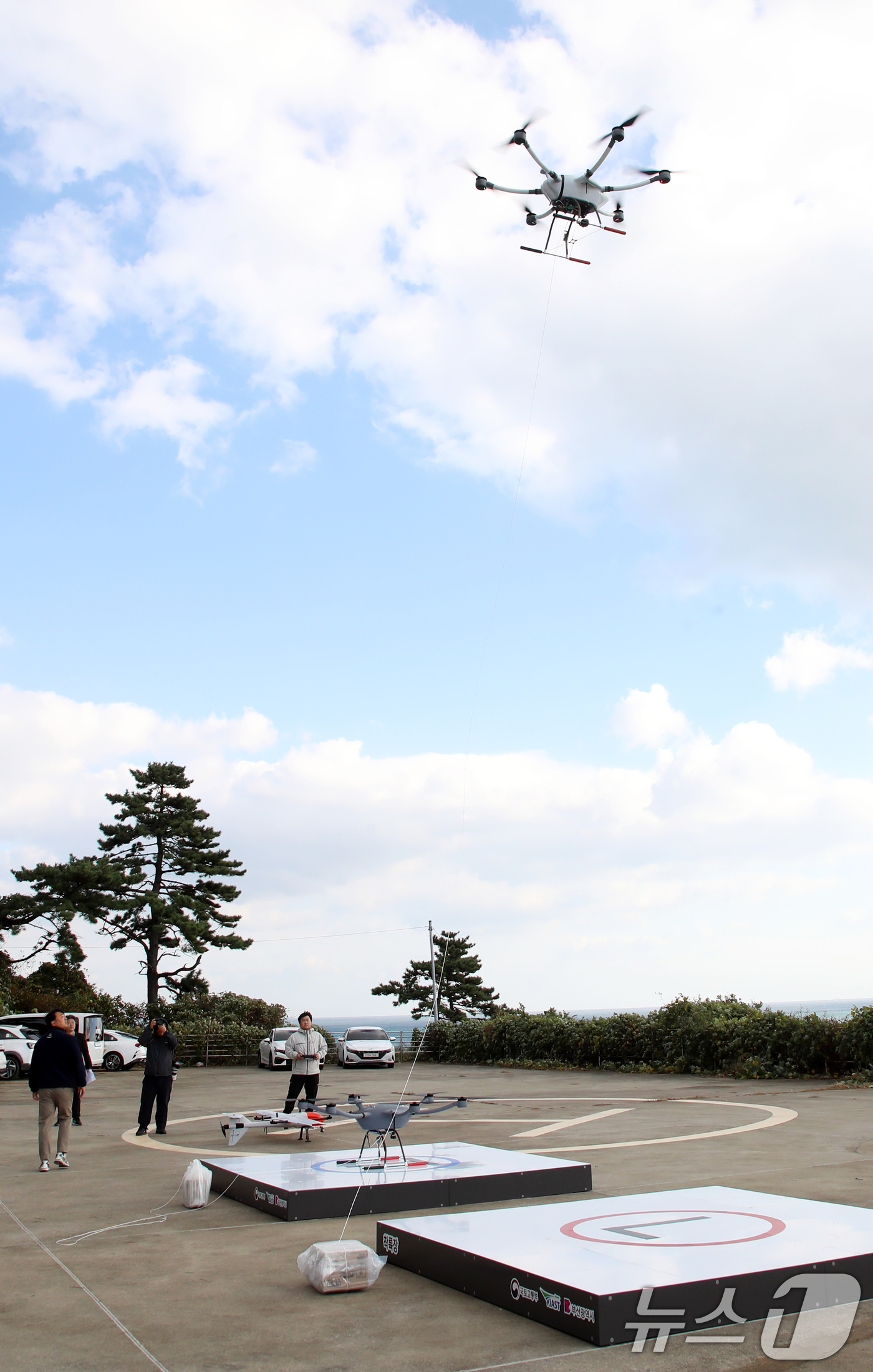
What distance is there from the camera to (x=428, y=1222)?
256 inches

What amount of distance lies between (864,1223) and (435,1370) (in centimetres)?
316

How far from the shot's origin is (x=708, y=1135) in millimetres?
12898

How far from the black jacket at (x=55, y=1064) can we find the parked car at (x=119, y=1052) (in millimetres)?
22694

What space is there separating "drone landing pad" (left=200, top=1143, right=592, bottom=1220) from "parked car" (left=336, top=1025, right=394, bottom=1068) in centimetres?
2198

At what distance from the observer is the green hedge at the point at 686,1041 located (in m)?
22.0

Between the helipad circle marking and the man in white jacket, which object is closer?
the helipad circle marking

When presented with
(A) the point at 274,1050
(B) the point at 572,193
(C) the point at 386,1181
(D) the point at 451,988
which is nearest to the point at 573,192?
(B) the point at 572,193

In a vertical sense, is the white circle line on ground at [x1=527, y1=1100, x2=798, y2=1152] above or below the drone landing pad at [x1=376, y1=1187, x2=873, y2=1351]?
below

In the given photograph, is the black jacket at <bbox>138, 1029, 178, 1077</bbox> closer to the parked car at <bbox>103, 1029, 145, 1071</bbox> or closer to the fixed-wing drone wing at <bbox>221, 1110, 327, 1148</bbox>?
the fixed-wing drone wing at <bbox>221, 1110, 327, 1148</bbox>

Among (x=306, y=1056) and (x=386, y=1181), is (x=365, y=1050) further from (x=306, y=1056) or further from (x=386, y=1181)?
(x=386, y=1181)

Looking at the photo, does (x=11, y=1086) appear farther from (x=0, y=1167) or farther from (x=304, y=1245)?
(x=304, y=1245)

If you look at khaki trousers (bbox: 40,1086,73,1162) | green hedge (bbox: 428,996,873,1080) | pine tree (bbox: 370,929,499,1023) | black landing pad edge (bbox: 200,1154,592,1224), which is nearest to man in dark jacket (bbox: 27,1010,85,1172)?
khaki trousers (bbox: 40,1086,73,1162)

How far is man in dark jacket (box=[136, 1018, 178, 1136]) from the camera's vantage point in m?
13.1

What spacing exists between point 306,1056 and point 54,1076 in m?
4.63
